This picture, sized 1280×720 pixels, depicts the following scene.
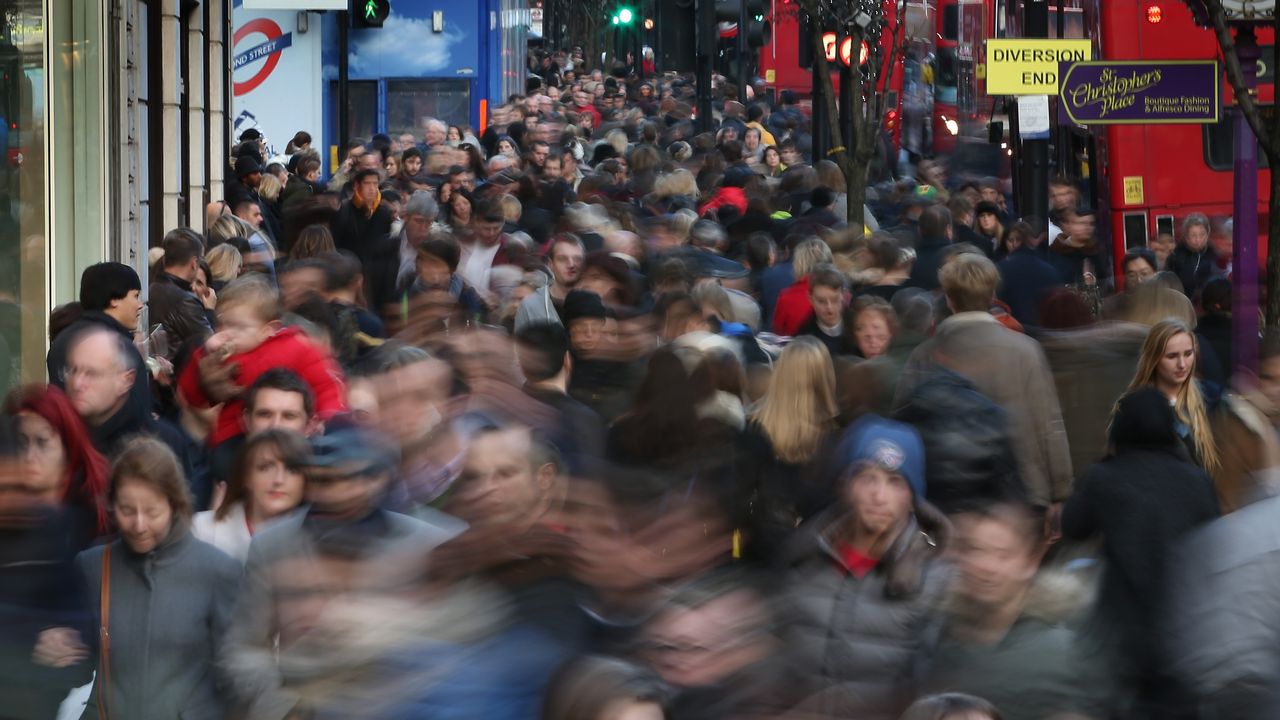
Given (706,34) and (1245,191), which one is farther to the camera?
(706,34)

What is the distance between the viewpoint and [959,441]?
733cm

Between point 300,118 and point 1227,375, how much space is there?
78.7 feet

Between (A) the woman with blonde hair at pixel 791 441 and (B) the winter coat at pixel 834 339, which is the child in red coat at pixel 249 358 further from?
(B) the winter coat at pixel 834 339

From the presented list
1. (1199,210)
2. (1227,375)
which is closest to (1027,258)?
(1227,375)

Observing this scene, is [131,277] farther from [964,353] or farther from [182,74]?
[182,74]

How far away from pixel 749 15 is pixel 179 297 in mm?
20858

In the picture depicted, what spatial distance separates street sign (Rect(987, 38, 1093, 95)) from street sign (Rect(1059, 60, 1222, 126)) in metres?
3.45

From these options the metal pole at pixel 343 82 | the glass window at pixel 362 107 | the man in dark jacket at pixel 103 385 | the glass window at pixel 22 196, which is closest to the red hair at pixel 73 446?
the man in dark jacket at pixel 103 385

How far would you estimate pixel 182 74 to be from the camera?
1848cm

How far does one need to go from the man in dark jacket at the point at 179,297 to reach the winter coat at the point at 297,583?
481 centimetres

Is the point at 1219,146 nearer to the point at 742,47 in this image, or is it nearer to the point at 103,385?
the point at 103,385

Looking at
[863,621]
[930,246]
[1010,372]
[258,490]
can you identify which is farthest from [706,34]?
[863,621]

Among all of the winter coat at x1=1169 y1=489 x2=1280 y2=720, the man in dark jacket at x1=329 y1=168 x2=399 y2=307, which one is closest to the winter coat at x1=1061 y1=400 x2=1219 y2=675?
the winter coat at x1=1169 y1=489 x2=1280 y2=720

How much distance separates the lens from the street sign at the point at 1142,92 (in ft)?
40.4
